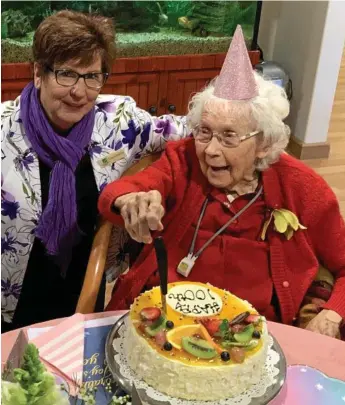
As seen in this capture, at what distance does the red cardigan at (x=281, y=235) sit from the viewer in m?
1.71

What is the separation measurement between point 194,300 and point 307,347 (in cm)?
29

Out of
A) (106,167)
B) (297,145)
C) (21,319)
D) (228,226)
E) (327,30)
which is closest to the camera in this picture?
(228,226)

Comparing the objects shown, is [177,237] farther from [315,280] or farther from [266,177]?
[315,280]

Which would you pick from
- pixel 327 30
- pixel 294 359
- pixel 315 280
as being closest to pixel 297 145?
pixel 327 30

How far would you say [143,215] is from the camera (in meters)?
1.43

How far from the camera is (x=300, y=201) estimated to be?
175cm

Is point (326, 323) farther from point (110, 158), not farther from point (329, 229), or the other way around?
point (110, 158)

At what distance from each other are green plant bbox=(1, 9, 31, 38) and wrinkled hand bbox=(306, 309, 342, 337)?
2526mm

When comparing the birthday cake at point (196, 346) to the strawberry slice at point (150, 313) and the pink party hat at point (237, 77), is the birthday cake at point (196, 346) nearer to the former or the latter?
the strawberry slice at point (150, 313)

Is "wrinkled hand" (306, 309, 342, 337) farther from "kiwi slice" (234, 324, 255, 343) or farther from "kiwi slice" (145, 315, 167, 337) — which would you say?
"kiwi slice" (145, 315, 167, 337)

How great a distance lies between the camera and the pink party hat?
1643mm

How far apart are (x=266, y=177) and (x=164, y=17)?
2.44m

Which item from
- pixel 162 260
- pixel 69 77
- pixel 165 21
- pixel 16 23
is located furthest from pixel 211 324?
pixel 165 21

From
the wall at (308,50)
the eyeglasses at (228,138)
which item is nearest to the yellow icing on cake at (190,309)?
the eyeglasses at (228,138)
